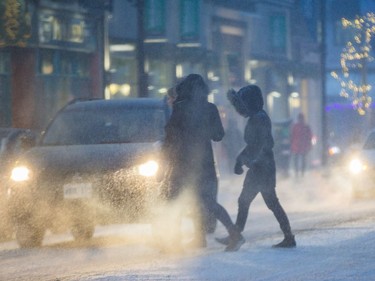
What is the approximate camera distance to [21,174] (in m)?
13.3

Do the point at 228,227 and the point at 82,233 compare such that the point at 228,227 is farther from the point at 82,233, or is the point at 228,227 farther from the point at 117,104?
the point at 117,104

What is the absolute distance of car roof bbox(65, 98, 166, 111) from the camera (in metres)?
14.6

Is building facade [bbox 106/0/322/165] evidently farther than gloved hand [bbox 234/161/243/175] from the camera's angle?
Yes

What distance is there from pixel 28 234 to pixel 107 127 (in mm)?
1614

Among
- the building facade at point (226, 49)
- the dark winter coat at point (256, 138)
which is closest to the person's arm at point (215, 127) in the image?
the dark winter coat at point (256, 138)

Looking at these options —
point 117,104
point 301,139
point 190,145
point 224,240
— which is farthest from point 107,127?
point 301,139

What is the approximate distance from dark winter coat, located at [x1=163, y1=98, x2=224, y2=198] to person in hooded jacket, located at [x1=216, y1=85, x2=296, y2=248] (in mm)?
279

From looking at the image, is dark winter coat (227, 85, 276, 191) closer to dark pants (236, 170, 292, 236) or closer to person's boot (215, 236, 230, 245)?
dark pants (236, 170, 292, 236)

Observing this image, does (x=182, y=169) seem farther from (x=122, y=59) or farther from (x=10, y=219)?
(x=122, y=59)

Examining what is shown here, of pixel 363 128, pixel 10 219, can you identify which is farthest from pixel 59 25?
pixel 363 128

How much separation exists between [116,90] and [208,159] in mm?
22215

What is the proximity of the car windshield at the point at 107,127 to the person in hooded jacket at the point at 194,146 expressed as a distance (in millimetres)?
1866

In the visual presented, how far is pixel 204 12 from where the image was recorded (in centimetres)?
3938

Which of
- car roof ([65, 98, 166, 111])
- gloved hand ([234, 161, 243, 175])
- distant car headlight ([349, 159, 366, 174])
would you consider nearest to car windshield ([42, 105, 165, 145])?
car roof ([65, 98, 166, 111])
